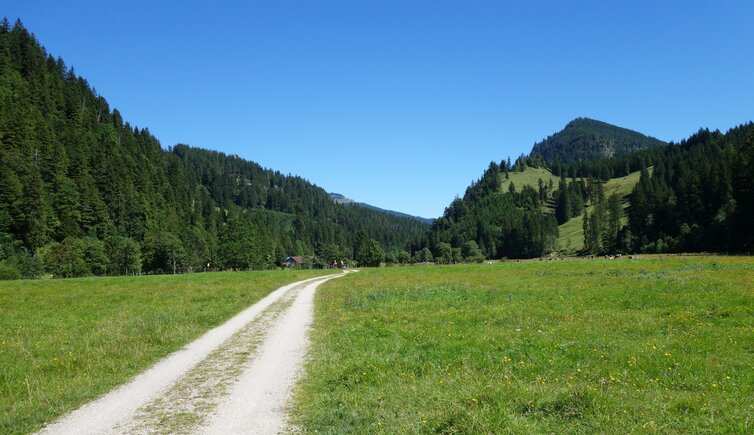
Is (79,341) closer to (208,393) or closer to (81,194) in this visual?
(208,393)

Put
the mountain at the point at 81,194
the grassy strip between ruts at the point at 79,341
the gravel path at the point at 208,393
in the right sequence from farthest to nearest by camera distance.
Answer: the mountain at the point at 81,194 → the grassy strip between ruts at the point at 79,341 → the gravel path at the point at 208,393

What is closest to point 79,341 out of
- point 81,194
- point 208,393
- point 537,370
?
point 208,393

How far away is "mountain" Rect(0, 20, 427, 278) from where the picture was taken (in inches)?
3398

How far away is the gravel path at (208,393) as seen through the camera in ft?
26.7

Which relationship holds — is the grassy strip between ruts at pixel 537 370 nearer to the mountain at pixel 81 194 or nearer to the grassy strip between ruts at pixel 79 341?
the grassy strip between ruts at pixel 79 341

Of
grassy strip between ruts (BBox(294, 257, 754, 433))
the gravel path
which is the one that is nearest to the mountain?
the gravel path

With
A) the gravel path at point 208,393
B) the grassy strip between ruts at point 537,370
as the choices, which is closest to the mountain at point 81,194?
the gravel path at point 208,393

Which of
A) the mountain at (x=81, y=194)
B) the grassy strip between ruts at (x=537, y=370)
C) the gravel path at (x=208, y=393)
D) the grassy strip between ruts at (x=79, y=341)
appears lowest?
the grassy strip between ruts at (x=537, y=370)

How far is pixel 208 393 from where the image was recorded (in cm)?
1009

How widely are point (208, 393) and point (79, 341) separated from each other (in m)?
9.26

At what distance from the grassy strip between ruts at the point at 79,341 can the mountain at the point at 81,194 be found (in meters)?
54.2

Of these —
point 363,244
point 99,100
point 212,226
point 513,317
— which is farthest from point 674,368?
point 99,100

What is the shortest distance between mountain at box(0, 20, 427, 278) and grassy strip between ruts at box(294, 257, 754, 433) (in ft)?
247

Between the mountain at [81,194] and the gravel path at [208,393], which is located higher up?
the mountain at [81,194]
